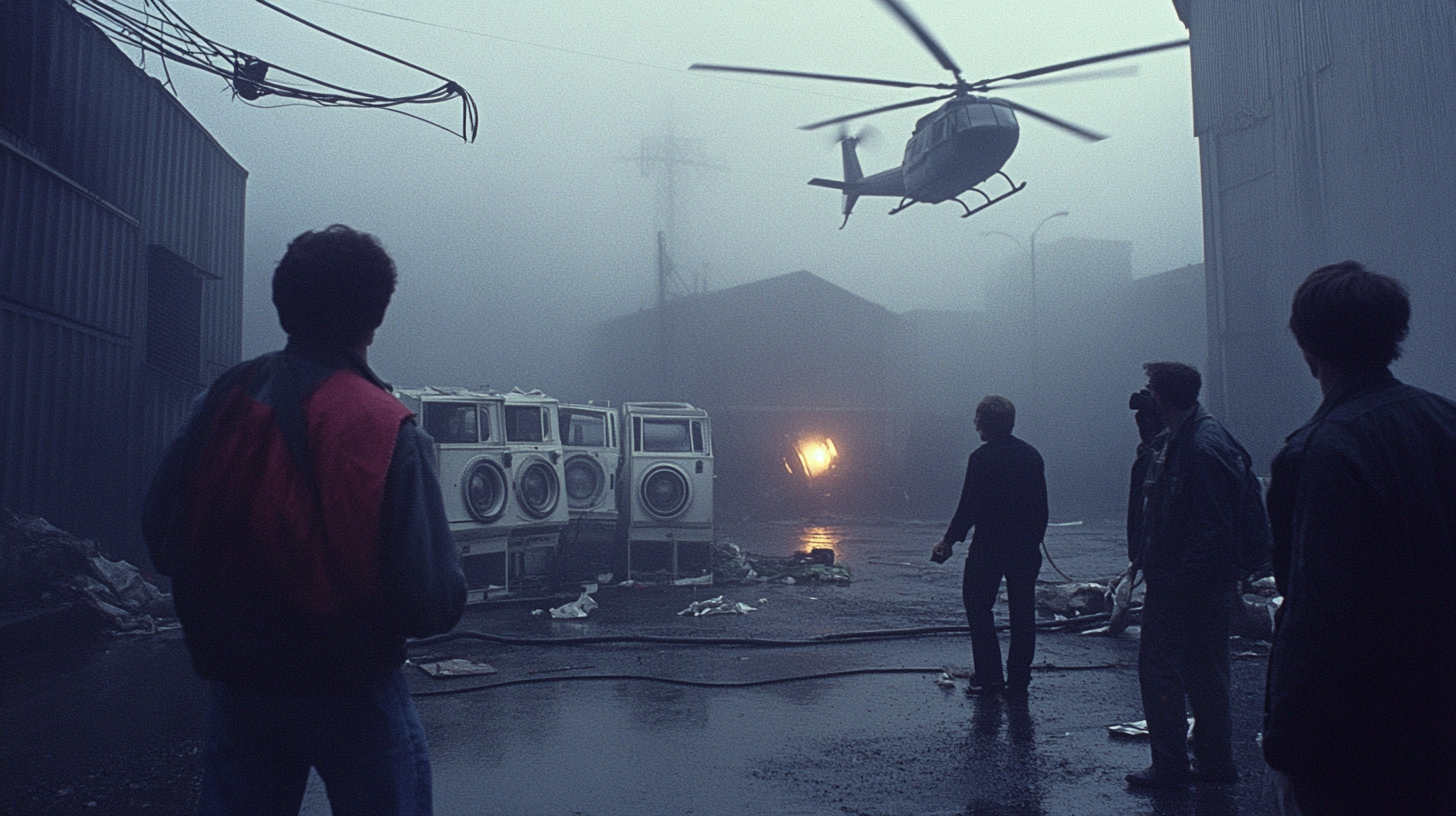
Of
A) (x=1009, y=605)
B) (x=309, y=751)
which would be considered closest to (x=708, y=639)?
(x=1009, y=605)

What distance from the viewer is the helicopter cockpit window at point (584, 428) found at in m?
12.2

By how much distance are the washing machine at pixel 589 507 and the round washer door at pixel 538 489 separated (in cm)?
54

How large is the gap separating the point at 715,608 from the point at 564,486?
8.23ft

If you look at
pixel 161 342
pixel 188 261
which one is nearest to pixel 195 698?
pixel 161 342

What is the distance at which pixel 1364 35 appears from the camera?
536 inches

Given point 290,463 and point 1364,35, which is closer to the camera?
point 290,463

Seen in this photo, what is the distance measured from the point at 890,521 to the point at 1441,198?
1390 centimetres

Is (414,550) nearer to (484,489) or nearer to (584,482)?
(484,489)

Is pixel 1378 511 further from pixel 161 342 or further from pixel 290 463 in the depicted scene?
pixel 161 342

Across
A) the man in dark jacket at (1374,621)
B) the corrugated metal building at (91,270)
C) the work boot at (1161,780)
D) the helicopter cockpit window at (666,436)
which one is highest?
the corrugated metal building at (91,270)

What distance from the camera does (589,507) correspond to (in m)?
11.5

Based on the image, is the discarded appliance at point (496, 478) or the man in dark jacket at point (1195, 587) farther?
the discarded appliance at point (496, 478)

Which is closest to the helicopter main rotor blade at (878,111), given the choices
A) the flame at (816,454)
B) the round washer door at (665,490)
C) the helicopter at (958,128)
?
the helicopter at (958,128)

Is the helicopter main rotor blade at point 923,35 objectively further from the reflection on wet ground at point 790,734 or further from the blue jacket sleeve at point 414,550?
the blue jacket sleeve at point 414,550
